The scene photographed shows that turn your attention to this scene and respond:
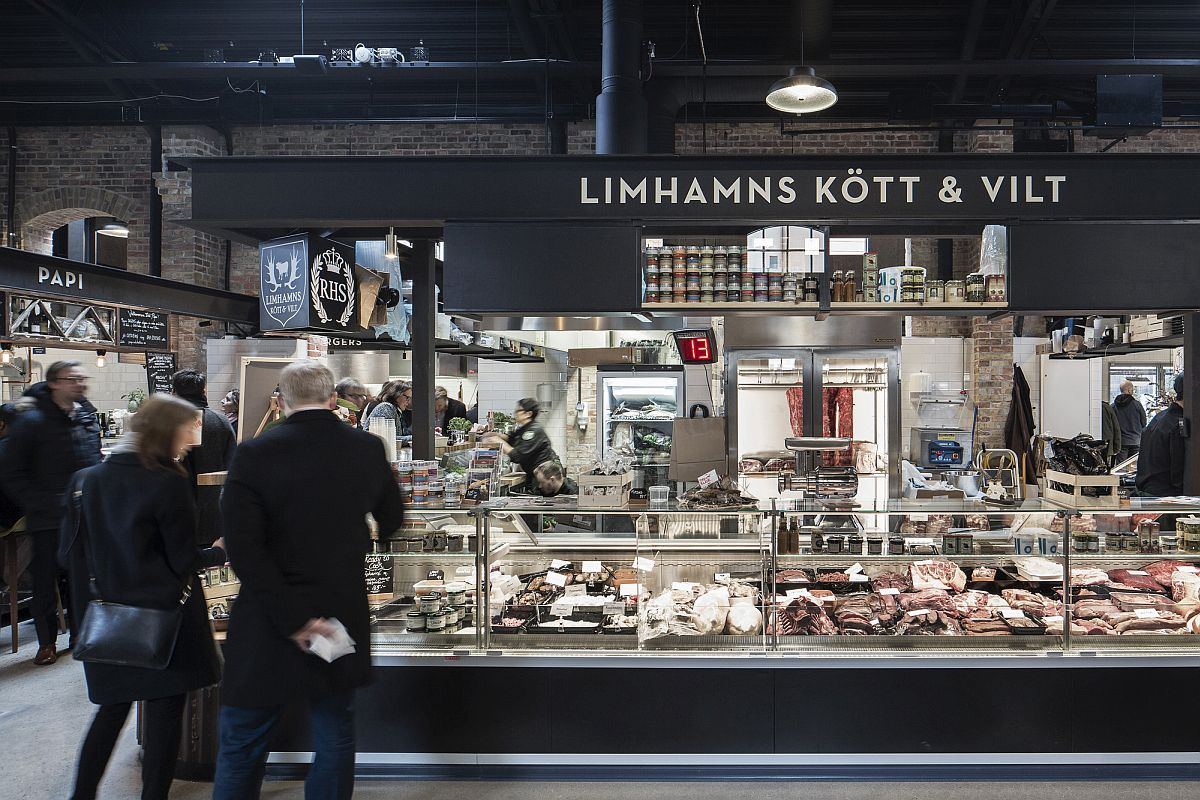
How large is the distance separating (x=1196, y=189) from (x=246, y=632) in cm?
469

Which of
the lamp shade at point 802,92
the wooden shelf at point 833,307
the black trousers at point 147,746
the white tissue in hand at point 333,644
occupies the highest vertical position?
the lamp shade at point 802,92

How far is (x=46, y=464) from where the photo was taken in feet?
15.8

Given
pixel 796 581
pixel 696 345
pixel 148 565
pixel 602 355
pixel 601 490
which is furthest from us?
pixel 602 355

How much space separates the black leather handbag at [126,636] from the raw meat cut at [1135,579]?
4.15m

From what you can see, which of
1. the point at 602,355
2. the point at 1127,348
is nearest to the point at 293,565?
the point at 602,355

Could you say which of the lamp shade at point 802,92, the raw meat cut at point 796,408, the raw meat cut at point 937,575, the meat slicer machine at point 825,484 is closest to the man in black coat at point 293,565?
the raw meat cut at point 937,575

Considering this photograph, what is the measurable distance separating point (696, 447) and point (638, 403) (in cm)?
172

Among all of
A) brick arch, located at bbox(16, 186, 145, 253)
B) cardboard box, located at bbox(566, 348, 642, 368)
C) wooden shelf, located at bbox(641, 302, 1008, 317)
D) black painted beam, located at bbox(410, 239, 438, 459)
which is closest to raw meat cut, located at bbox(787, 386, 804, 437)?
cardboard box, located at bbox(566, 348, 642, 368)

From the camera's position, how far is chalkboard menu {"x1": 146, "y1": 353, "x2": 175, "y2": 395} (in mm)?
9141

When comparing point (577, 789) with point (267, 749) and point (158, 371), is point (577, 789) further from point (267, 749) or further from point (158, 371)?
point (158, 371)

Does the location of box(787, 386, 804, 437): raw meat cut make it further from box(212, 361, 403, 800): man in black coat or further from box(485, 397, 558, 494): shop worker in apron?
box(212, 361, 403, 800): man in black coat

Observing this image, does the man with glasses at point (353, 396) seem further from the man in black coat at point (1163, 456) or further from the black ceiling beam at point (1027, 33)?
the black ceiling beam at point (1027, 33)

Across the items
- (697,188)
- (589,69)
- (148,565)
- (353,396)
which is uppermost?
(589,69)

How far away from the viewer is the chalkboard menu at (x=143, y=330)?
8117 mm
